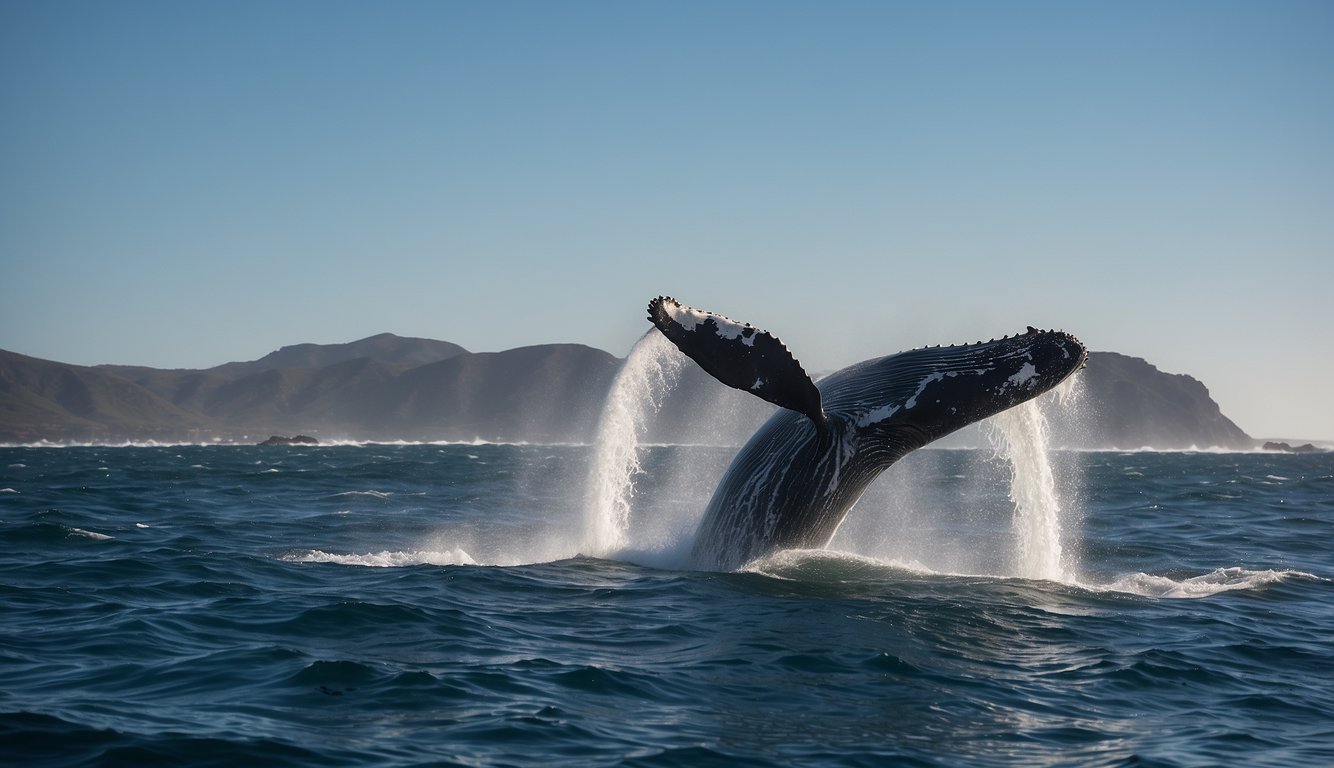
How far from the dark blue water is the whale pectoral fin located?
1.88 metres

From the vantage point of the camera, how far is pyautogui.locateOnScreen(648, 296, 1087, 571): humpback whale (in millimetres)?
8406

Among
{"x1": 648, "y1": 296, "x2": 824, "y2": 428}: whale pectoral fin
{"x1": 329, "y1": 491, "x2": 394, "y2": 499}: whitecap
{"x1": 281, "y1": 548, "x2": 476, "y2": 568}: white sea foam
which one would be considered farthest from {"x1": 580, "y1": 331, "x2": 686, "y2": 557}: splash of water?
{"x1": 329, "y1": 491, "x2": 394, "y2": 499}: whitecap

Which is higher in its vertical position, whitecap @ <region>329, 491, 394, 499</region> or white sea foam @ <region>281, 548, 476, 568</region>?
whitecap @ <region>329, 491, 394, 499</region>

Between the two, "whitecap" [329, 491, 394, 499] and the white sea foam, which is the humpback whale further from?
"whitecap" [329, 491, 394, 499]

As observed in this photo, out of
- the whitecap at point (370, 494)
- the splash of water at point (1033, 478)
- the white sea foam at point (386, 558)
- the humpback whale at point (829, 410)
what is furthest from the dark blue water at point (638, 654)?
the whitecap at point (370, 494)

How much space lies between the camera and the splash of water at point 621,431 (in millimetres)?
11305

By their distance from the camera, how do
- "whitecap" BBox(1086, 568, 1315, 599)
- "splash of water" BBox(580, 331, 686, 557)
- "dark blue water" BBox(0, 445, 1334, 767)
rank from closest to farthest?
"dark blue water" BBox(0, 445, 1334, 767), "splash of water" BBox(580, 331, 686, 557), "whitecap" BBox(1086, 568, 1315, 599)

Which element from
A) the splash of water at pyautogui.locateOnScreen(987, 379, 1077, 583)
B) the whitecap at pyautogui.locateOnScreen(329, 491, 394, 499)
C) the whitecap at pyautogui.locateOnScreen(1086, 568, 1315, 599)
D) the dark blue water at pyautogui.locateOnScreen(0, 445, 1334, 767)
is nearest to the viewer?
the dark blue water at pyautogui.locateOnScreen(0, 445, 1334, 767)

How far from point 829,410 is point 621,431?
2.86 m

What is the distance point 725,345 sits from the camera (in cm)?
830

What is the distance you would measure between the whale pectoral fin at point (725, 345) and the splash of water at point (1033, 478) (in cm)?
288

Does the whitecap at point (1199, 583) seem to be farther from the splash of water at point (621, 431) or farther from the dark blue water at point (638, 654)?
the splash of water at point (621, 431)

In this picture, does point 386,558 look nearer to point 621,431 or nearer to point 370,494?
point 621,431

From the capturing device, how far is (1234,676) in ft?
27.2
